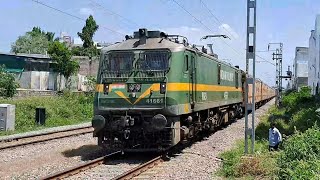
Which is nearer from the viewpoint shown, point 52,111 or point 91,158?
point 91,158

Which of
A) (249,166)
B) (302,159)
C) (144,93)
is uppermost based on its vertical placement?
(144,93)

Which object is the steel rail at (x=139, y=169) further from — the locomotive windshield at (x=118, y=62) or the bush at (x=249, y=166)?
the locomotive windshield at (x=118, y=62)

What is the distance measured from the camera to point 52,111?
92.3 ft

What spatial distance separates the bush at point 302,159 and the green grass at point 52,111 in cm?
1454

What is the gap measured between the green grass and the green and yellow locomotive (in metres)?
9.64

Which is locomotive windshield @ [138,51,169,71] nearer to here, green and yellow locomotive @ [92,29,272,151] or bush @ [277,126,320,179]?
green and yellow locomotive @ [92,29,272,151]

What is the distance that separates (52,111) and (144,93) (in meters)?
16.8

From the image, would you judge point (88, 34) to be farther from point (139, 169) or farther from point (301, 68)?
point (139, 169)

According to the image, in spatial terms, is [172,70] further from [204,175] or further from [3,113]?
[3,113]

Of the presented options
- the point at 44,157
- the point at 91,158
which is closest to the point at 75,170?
the point at 91,158

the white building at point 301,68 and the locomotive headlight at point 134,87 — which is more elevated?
the white building at point 301,68

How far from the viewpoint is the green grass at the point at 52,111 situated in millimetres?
24203

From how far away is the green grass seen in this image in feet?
79.4

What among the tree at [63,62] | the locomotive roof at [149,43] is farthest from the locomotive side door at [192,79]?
the tree at [63,62]
